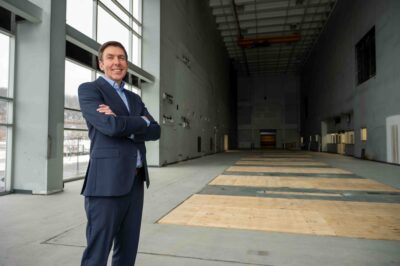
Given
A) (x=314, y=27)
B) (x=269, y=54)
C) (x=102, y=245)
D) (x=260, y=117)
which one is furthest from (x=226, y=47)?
(x=102, y=245)

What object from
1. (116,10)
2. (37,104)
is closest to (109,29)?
(116,10)

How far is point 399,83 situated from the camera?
12508 mm

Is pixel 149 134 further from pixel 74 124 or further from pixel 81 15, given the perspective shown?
pixel 81 15

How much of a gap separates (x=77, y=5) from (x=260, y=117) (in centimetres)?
3567

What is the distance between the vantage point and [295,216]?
14.9 feet

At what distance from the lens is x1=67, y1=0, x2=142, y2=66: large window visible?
8.31 m

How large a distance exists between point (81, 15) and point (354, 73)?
17287mm

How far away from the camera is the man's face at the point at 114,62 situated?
193 centimetres

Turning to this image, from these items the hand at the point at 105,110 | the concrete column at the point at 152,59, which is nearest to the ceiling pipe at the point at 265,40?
the concrete column at the point at 152,59

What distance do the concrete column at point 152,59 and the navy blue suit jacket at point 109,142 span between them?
34.0 ft

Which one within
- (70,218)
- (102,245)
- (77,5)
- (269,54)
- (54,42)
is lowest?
(70,218)

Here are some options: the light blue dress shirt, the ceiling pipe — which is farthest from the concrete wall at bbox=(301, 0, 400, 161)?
the light blue dress shirt

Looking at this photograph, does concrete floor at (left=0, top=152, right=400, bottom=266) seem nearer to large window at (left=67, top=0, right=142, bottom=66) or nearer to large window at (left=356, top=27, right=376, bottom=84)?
large window at (left=67, top=0, right=142, bottom=66)

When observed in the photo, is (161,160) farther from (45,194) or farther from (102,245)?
(102,245)
